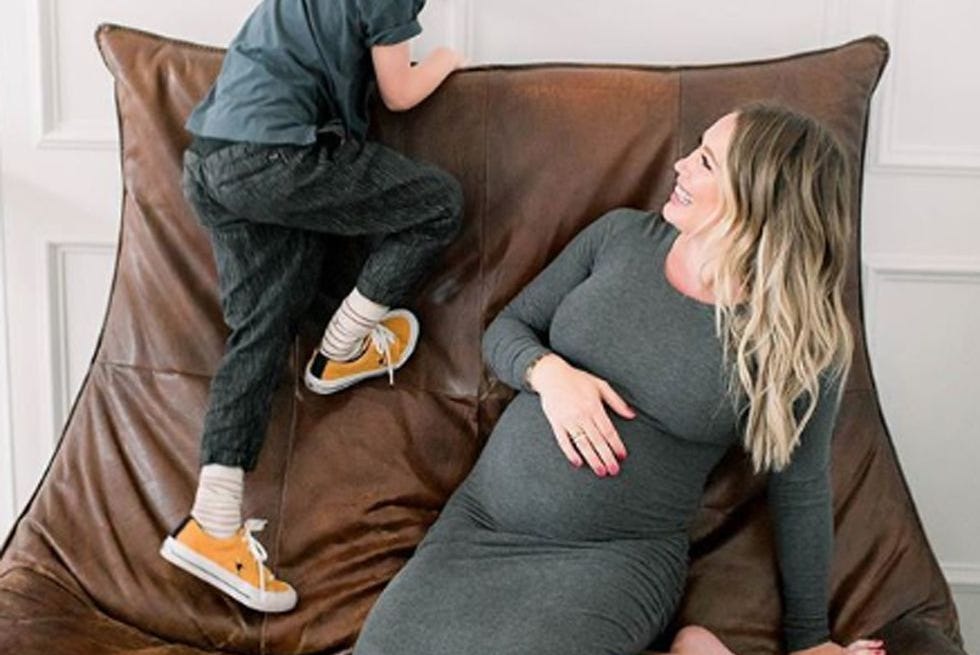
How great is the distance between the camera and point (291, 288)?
1.93 metres

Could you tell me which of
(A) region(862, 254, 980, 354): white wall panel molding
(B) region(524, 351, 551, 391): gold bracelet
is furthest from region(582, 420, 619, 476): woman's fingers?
(A) region(862, 254, 980, 354): white wall panel molding

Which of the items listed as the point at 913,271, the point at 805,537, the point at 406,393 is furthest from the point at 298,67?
the point at 913,271

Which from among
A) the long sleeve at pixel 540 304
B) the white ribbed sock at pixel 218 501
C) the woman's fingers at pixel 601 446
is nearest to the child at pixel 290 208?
the white ribbed sock at pixel 218 501

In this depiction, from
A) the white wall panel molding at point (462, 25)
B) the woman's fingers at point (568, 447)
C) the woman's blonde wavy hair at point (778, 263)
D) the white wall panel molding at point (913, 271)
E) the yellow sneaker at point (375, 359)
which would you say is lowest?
the woman's fingers at point (568, 447)

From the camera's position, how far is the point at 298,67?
187 cm

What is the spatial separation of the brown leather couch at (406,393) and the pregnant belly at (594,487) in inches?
5.6

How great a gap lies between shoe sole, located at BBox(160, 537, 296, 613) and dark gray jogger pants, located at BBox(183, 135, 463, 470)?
130 millimetres

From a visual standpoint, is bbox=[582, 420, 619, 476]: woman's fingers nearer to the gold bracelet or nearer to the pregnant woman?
the pregnant woman

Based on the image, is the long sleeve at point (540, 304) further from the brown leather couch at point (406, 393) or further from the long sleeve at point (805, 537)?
the long sleeve at point (805, 537)

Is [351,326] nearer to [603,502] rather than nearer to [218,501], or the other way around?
[218,501]

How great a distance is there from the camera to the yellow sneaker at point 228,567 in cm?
189

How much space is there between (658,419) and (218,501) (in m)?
0.60

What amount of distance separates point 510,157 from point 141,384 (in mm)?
616

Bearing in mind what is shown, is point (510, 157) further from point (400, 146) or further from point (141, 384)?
point (141, 384)
